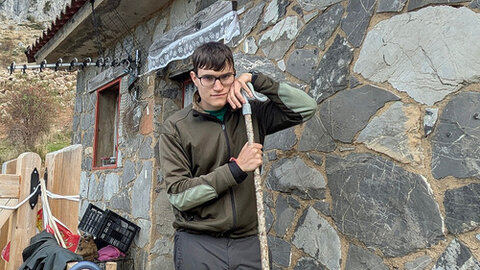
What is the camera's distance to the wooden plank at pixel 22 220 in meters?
1.99

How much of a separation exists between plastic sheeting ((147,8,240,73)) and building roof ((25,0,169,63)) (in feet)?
1.97

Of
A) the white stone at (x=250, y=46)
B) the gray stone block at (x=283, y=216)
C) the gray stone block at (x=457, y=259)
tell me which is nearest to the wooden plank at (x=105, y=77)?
the white stone at (x=250, y=46)

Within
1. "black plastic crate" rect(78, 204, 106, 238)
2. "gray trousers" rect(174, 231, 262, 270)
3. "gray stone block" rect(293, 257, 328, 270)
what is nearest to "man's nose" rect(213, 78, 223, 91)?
"gray trousers" rect(174, 231, 262, 270)

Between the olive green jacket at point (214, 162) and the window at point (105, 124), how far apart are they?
429 centimetres

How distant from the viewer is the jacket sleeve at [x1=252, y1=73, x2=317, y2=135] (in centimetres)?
194

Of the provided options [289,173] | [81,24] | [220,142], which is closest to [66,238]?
[220,142]

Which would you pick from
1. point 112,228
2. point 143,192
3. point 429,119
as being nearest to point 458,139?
point 429,119

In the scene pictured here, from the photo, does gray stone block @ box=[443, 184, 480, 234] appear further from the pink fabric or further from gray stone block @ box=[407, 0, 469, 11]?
the pink fabric

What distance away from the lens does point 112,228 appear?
14.5 feet

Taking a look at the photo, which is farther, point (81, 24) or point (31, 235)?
point (81, 24)

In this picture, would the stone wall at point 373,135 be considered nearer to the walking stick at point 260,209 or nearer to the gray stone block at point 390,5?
the gray stone block at point 390,5

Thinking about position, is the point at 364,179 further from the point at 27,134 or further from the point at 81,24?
the point at 27,134

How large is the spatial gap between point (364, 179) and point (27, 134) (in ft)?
59.0

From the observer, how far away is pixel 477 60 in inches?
69.0
